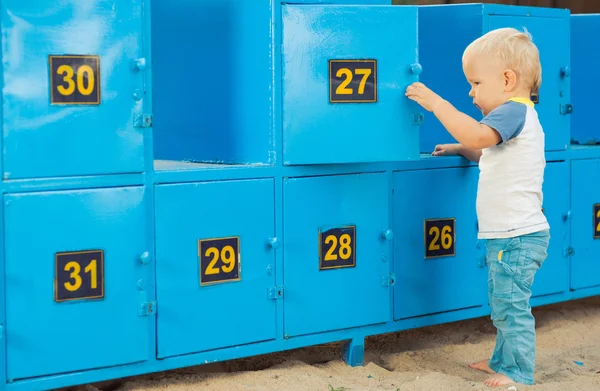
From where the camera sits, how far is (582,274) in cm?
385

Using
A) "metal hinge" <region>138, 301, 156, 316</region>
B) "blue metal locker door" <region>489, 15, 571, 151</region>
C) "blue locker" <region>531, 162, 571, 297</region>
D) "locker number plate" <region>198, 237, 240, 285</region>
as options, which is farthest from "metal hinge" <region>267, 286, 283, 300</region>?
"blue metal locker door" <region>489, 15, 571, 151</region>

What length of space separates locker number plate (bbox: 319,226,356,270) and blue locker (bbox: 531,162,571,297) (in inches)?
39.2

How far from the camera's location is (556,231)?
3.71 metres

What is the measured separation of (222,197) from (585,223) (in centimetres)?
186

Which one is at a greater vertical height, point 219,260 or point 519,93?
point 519,93

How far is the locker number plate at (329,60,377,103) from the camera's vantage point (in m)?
2.84

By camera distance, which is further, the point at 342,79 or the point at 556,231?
the point at 556,231

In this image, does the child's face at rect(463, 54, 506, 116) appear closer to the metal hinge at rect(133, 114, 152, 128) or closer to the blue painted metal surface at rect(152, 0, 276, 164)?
the blue painted metal surface at rect(152, 0, 276, 164)

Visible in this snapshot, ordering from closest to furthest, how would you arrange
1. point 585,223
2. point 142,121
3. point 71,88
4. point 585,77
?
1. point 71,88
2. point 142,121
3. point 585,223
4. point 585,77

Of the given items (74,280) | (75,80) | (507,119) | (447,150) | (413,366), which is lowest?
(413,366)

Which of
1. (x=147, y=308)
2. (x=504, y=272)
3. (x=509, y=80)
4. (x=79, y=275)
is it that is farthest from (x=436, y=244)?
(x=79, y=275)

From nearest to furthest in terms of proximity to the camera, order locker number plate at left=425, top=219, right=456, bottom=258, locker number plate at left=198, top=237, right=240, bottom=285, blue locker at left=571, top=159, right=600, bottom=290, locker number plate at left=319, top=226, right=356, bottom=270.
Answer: locker number plate at left=198, top=237, right=240, bottom=285 < locker number plate at left=319, top=226, right=356, bottom=270 < locker number plate at left=425, top=219, right=456, bottom=258 < blue locker at left=571, top=159, right=600, bottom=290

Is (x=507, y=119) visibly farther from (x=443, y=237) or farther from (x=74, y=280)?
(x=74, y=280)

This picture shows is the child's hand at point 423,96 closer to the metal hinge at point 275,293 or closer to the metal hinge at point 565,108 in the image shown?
the metal hinge at point 275,293
